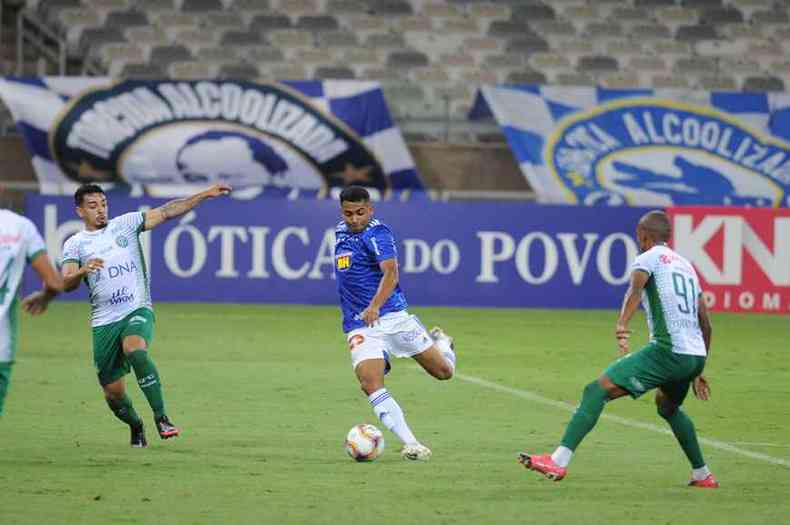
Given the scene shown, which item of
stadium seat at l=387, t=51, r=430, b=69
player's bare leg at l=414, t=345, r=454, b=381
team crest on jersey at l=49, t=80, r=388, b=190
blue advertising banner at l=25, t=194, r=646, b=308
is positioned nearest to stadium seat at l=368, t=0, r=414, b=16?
stadium seat at l=387, t=51, r=430, b=69

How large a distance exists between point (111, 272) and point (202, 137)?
53.0 feet

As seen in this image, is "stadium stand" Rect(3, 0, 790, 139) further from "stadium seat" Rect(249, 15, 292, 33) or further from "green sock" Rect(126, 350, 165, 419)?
"green sock" Rect(126, 350, 165, 419)

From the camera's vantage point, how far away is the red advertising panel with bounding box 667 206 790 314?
25062 millimetres

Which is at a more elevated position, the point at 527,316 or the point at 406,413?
the point at 406,413

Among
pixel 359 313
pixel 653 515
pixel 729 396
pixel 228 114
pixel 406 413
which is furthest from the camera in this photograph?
pixel 228 114

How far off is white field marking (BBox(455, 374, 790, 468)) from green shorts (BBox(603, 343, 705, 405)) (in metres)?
1.68

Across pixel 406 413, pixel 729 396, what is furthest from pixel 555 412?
pixel 729 396

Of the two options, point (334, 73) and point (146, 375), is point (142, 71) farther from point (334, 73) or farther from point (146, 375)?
point (146, 375)

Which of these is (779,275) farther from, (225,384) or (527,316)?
(225,384)

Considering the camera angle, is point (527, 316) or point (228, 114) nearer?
point (527, 316)

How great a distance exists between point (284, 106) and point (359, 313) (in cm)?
1673

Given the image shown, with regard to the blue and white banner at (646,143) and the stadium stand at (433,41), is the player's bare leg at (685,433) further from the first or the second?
the stadium stand at (433,41)

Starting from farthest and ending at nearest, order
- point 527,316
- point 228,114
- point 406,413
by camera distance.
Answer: point 228,114 → point 527,316 → point 406,413

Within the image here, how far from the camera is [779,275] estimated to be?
25.2 metres
